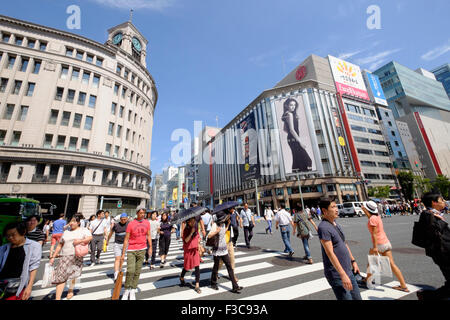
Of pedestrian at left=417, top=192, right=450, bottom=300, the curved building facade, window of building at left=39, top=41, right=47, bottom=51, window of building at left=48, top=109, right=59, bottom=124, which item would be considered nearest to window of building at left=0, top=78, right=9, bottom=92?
the curved building facade

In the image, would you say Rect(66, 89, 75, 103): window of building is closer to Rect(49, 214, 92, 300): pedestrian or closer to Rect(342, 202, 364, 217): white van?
Answer: Rect(49, 214, 92, 300): pedestrian

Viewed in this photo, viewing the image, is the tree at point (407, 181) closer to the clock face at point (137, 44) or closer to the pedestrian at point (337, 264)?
the pedestrian at point (337, 264)

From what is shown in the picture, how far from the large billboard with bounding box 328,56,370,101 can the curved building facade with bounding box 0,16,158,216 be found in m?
57.0

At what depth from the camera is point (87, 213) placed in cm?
2469

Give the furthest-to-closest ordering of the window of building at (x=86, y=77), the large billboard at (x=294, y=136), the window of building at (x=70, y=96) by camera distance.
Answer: the large billboard at (x=294, y=136), the window of building at (x=86, y=77), the window of building at (x=70, y=96)

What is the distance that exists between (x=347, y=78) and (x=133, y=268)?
242 ft

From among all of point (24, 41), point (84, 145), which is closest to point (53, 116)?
point (84, 145)

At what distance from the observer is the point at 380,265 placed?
12.1ft

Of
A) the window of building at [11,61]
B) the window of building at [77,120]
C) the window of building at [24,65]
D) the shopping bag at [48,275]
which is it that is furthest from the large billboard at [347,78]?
the window of building at [11,61]

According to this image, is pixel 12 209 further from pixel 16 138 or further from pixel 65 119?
pixel 65 119

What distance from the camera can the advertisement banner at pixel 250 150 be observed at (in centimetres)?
5547

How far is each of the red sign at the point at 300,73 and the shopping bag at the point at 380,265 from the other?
2651 inches

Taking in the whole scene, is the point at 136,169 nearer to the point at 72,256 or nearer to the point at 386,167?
the point at 72,256

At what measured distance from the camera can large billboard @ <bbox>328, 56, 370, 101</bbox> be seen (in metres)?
56.5
